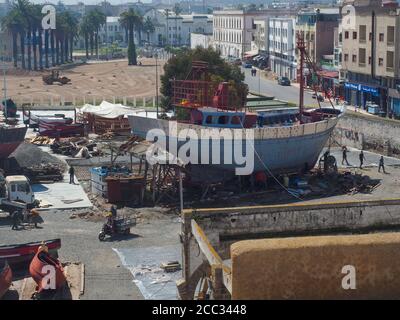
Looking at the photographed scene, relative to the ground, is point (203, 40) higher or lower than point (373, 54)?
lower

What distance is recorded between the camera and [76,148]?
42406mm

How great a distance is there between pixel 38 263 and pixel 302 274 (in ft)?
33.9

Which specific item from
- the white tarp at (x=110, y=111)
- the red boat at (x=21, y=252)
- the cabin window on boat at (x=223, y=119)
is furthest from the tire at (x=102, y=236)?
the white tarp at (x=110, y=111)

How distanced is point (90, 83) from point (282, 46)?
2149 cm

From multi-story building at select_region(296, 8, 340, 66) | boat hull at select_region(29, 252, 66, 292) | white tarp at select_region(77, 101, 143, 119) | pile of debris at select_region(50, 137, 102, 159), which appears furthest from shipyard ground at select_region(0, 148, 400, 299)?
multi-story building at select_region(296, 8, 340, 66)

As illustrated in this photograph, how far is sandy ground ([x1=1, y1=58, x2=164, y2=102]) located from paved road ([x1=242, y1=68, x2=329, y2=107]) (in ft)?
33.1

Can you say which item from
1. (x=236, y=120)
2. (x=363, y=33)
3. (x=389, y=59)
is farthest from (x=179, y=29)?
(x=236, y=120)

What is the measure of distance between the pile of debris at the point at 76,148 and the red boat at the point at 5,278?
19.2 meters

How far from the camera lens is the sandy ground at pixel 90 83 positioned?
76637 millimetres

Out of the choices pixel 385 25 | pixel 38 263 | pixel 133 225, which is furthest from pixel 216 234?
pixel 385 25

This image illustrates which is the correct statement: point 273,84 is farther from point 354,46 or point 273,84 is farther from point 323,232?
point 323,232

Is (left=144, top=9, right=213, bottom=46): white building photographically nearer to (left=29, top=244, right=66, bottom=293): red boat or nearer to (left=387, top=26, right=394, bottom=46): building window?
(left=387, top=26, right=394, bottom=46): building window

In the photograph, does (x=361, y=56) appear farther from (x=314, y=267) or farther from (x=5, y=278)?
(x=314, y=267)

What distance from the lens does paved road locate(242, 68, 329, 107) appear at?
6406 cm
